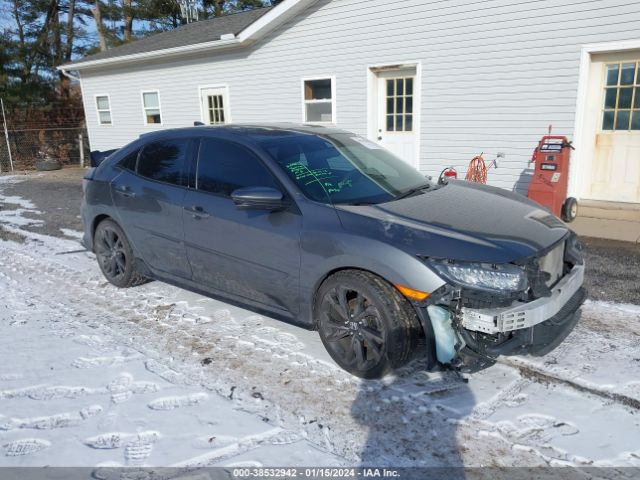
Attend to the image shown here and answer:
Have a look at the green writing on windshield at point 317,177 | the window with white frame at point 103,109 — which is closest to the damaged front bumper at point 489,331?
the green writing on windshield at point 317,177

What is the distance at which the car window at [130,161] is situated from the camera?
482 cm

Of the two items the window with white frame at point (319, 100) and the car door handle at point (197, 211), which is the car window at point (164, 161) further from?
the window with white frame at point (319, 100)

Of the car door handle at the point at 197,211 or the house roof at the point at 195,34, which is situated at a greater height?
the house roof at the point at 195,34

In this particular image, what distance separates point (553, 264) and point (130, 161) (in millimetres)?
3821

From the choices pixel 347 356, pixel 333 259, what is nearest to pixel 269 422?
pixel 347 356

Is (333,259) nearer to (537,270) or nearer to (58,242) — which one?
(537,270)

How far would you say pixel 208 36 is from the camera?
13625 millimetres

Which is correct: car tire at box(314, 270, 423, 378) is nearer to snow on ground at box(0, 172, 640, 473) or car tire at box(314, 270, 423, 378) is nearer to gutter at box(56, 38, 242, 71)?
snow on ground at box(0, 172, 640, 473)

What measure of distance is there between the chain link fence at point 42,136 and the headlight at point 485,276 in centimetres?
1993

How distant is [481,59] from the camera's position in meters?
8.58

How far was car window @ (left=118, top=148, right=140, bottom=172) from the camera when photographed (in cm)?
482

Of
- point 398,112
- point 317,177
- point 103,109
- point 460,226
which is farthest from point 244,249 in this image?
point 103,109

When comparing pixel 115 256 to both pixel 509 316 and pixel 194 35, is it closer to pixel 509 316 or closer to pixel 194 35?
pixel 509 316

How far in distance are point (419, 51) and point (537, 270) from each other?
286 inches
